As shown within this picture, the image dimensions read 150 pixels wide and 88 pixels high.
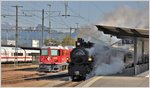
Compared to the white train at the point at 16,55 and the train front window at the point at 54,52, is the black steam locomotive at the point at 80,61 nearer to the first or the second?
the train front window at the point at 54,52

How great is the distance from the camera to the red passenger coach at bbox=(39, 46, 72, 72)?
1399 inches

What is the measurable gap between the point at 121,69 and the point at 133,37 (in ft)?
9.02

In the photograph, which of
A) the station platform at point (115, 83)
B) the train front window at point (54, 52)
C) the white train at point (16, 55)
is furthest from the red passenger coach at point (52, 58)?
the station platform at point (115, 83)

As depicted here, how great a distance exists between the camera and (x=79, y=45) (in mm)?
22766

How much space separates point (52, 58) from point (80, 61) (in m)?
13.5

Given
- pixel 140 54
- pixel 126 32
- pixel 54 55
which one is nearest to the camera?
pixel 126 32

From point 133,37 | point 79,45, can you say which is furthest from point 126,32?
point 79,45

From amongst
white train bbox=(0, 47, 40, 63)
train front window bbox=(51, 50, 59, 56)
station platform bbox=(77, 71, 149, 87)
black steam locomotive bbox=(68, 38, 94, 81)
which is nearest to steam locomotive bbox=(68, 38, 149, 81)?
black steam locomotive bbox=(68, 38, 94, 81)

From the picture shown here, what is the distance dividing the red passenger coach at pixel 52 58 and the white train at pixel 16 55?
17.0 meters

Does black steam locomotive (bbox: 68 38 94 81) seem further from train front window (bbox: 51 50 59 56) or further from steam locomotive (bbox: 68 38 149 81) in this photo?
train front window (bbox: 51 50 59 56)

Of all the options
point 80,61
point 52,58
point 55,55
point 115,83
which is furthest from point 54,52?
point 115,83

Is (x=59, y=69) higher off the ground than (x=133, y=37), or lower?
lower

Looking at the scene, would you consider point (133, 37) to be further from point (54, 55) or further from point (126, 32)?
point (54, 55)

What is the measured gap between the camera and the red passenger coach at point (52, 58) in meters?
35.5
